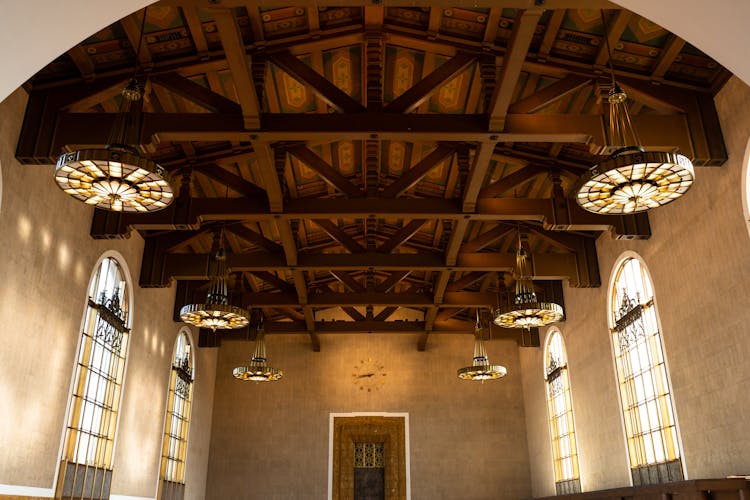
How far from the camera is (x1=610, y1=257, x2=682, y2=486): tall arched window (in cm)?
1348

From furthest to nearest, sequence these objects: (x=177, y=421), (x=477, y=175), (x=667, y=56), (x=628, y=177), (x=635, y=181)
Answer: (x=177, y=421) < (x=477, y=175) < (x=667, y=56) < (x=635, y=181) < (x=628, y=177)

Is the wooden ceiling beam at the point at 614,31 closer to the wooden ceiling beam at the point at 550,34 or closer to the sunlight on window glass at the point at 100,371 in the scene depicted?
the wooden ceiling beam at the point at 550,34

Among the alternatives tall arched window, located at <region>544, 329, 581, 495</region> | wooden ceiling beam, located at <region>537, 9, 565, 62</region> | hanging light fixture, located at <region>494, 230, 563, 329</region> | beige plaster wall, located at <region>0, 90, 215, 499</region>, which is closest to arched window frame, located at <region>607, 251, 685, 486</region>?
hanging light fixture, located at <region>494, 230, 563, 329</region>

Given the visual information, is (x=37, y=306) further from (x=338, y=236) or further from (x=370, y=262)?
(x=370, y=262)

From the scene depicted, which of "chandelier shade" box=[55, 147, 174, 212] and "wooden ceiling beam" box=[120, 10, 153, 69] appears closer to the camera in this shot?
"chandelier shade" box=[55, 147, 174, 212]

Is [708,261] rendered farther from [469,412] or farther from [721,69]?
[469,412]

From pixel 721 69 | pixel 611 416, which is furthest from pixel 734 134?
pixel 611 416

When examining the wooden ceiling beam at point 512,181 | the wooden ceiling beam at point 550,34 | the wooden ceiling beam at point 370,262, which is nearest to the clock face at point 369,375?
the wooden ceiling beam at point 370,262

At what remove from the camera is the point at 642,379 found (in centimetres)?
1473

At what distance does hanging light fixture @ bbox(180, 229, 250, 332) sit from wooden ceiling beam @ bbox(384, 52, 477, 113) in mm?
6461

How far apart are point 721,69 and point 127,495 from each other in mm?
16646

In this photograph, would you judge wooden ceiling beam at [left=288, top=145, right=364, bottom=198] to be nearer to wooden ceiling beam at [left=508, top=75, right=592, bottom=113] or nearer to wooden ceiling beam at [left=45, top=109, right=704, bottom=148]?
wooden ceiling beam at [left=45, top=109, right=704, bottom=148]

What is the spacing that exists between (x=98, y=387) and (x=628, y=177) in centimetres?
1236

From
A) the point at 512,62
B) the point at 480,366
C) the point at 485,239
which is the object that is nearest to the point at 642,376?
the point at 485,239
